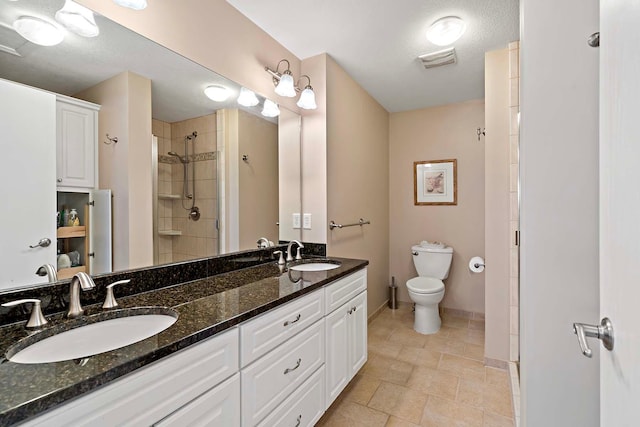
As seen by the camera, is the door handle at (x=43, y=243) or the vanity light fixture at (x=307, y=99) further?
the vanity light fixture at (x=307, y=99)

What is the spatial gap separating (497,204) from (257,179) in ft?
5.97

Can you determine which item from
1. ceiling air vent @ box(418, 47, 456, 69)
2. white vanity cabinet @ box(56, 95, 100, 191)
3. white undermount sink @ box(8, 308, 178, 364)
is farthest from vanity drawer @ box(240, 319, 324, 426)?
ceiling air vent @ box(418, 47, 456, 69)

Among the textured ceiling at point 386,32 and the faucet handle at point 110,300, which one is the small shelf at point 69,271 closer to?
the faucet handle at point 110,300

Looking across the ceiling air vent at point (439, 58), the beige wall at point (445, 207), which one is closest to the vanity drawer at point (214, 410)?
the ceiling air vent at point (439, 58)

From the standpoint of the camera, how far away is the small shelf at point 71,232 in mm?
1066

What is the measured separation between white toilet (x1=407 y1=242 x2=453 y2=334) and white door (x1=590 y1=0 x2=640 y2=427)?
216 cm

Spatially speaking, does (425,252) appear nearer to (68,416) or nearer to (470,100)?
(470,100)

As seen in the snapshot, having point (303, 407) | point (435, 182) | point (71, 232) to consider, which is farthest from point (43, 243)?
point (435, 182)

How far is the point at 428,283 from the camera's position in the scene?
2830mm

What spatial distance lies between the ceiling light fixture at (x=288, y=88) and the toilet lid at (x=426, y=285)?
1.84 metres

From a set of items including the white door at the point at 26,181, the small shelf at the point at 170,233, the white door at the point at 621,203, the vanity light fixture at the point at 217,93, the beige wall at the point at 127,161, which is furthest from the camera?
the vanity light fixture at the point at 217,93

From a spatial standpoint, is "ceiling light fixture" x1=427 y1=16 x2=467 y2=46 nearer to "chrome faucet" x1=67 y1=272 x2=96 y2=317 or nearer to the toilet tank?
the toilet tank

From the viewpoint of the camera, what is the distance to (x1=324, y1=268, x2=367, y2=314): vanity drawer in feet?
5.20

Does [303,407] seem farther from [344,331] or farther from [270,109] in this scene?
[270,109]
